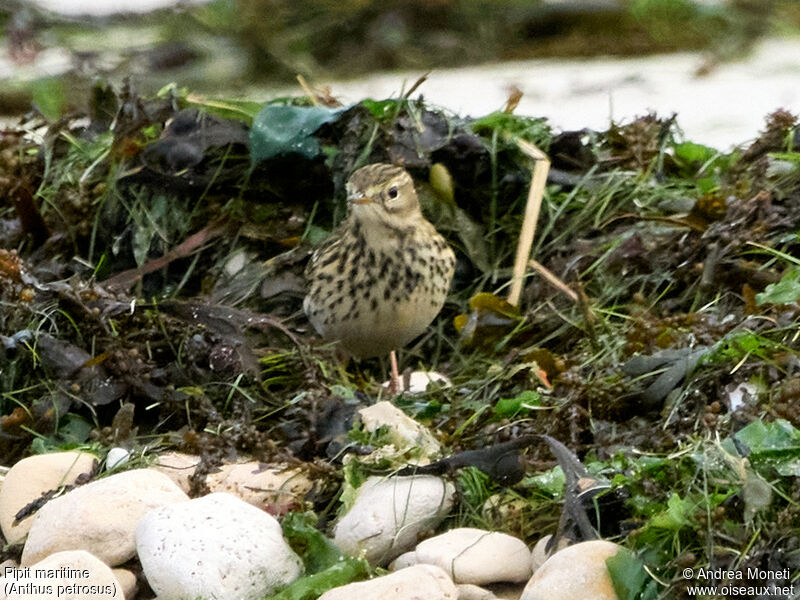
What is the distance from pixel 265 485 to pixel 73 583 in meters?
0.68

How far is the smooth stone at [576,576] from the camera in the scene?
2.57 meters

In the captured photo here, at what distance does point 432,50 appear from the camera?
908cm

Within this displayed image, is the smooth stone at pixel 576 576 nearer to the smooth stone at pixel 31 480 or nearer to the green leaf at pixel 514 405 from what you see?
the green leaf at pixel 514 405

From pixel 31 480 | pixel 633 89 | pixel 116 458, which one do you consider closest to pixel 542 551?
pixel 116 458

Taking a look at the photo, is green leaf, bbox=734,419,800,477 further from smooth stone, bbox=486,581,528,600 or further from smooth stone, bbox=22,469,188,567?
smooth stone, bbox=22,469,188,567

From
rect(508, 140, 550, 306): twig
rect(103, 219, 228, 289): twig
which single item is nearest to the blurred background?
rect(508, 140, 550, 306): twig

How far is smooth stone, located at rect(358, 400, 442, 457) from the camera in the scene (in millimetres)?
3322

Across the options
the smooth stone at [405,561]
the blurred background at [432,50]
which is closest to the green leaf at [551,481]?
the smooth stone at [405,561]

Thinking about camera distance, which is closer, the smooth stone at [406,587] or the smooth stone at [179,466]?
the smooth stone at [406,587]

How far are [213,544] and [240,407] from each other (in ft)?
3.45

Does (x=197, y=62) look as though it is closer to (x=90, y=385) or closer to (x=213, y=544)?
(x=90, y=385)

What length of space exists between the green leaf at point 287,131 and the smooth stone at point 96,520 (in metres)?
2.08

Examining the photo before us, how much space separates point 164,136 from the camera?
5.05 m

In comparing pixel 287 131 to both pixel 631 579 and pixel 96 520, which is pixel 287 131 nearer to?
pixel 96 520
